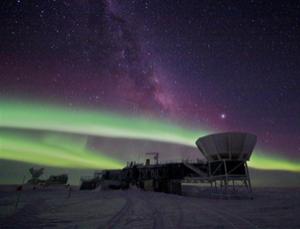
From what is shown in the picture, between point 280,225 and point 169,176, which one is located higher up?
point 169,176

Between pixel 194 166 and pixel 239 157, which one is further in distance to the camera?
pixel 194 166

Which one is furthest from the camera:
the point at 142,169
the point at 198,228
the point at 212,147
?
the point at 142,169

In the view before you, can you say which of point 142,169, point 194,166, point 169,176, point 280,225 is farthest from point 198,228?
point 142,169

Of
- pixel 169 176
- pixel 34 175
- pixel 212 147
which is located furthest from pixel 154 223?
pixel 34 175

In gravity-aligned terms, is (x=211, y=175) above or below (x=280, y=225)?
above

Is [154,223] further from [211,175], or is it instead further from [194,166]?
[194,166]

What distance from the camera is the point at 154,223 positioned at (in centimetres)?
1188

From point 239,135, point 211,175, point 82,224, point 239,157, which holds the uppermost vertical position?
point 239,135

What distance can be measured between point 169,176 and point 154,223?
44.1 metres

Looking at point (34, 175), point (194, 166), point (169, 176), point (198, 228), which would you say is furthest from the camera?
point (34, 175)

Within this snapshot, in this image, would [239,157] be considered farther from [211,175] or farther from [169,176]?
[169,176]

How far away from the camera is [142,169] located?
72.1 meters

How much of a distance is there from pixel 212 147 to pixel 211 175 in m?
5.50

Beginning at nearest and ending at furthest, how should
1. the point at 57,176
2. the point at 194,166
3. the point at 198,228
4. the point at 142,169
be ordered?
the point at 198,228 → the point at 194,166 → the point at 142,169 → the point at 57,176
